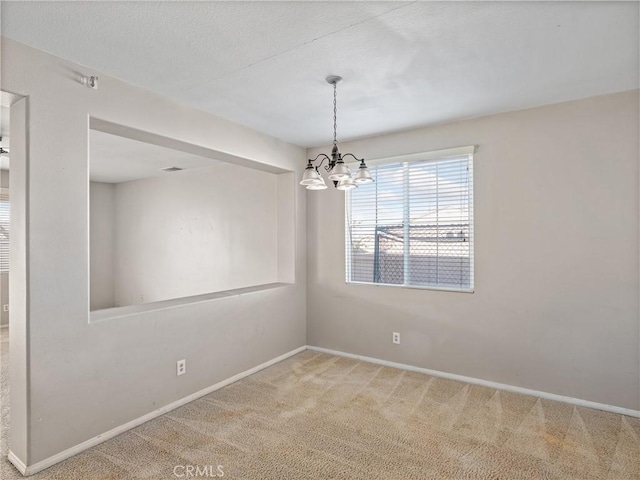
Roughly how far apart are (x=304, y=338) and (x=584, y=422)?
2.85m

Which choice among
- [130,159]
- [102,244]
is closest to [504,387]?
[130,159]

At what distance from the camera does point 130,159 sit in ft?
16.4

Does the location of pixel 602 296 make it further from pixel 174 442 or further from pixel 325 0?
pixel 174 442

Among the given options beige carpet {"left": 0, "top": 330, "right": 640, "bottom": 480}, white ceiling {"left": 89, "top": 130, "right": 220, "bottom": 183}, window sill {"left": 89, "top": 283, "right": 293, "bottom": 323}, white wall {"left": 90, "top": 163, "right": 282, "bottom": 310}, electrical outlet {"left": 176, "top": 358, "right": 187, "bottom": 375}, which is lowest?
beige carpet {"left": 0, "top": 330, "right": 640, "bottom": 480}

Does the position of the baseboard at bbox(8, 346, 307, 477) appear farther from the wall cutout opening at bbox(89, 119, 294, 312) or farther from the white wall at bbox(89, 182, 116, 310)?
the white wall at bbox(89, 182, 116, 310)

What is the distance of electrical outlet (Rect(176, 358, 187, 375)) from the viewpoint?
9.84ft

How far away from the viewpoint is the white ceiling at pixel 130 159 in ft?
13.7

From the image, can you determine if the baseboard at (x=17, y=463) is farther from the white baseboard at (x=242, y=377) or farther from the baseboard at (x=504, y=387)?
the baseboard at (x=504, y=387)

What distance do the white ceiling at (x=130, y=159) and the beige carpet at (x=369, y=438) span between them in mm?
2610

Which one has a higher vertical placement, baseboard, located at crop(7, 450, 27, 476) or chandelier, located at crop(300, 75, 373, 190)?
chandelier, located at crop(300, 75, 373, 190)

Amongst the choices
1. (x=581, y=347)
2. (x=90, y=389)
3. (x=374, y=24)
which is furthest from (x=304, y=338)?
(x=374, y=24)

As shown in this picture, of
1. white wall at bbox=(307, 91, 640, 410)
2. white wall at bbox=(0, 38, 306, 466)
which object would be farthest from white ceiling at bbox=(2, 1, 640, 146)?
white wall at bbox=(307, 91, 640, 410)

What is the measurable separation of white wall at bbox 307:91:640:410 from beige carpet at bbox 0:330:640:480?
321mm

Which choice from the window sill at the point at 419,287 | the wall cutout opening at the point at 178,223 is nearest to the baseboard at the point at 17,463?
the wall cutout opening at the point at 178,223
